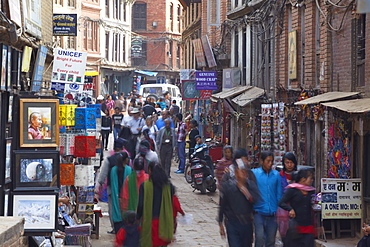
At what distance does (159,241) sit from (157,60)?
6030 cm

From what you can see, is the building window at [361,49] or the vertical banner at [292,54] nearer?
the building window at [361,49]

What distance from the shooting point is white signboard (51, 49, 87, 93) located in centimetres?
1576

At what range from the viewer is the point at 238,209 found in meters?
8.87

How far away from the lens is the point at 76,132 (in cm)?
1177

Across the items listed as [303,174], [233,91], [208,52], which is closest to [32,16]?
[233,91]

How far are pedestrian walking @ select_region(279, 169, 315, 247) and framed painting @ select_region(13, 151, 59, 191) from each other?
10.4 ft

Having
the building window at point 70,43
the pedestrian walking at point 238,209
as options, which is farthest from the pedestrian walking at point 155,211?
the building window at point 70,43

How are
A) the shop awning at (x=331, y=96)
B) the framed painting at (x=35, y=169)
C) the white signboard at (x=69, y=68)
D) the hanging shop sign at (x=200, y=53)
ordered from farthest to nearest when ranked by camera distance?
the hanging shop sign at (x=200, y=53) → the white signboard at (x=69, y=68) → the shop awning at (x=331, y=96) → the framed painting at (x=35, y=169)

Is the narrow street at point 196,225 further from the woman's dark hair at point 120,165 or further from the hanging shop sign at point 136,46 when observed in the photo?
the hanging shop sign at point 136,46

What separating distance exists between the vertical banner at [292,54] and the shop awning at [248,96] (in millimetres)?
2877

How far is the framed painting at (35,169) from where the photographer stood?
931cm

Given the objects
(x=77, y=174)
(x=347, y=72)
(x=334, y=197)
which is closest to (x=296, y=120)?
(x=347, y=72)

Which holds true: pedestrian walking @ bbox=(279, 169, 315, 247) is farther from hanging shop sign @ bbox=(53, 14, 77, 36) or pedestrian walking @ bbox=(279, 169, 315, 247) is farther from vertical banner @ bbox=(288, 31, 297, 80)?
hanging shop sign @ bbox=(53, 14, 77, 36)

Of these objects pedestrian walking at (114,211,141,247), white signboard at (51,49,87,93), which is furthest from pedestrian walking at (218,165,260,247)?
white signboard at (51,49,87,93)
